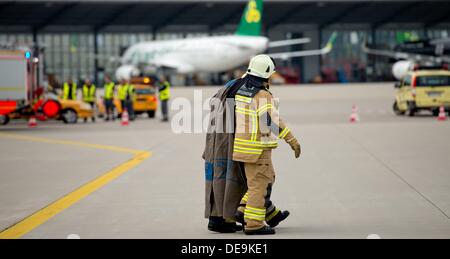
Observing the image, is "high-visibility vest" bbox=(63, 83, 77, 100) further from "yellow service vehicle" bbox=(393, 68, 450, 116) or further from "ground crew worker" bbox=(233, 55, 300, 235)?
"ground crew worker" bbox=(233, 55, 300, 235)

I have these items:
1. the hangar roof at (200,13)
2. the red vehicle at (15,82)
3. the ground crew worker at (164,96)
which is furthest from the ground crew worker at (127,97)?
the hangar roof at (200,13)

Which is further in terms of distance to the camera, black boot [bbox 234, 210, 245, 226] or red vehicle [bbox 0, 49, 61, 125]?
red vehicle [bbox 0, 49, 61, 125]

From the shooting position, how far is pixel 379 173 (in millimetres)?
A: 15883

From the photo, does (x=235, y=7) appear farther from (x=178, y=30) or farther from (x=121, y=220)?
(x=121, y=220)

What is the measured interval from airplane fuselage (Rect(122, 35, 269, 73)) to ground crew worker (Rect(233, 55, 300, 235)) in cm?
5957

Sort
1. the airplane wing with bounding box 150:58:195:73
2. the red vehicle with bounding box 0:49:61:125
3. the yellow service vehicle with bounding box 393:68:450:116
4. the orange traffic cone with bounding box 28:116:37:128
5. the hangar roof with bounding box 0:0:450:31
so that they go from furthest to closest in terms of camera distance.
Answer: the hangar roof with bounding box 0:0:450:31
the airplane wing with bounding box 150:58:195:73
the yellow service vehicle with bounding box 393:68:450:116
the orange traffic cone with bounding box 28:116:37:128
the red vehicle with bounding box 0:49:61:125

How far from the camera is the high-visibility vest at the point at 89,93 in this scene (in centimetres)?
3741

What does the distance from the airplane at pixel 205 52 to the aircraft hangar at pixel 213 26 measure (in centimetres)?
356

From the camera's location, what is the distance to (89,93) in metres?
37.6

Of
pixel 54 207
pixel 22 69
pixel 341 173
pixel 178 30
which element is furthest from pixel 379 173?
pixel 178 30

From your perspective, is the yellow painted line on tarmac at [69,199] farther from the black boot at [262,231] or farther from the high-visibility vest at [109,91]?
the high-visibility vest at [109,91]

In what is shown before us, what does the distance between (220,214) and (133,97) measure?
92.9 feet

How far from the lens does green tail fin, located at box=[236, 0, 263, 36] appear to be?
6800 centimetres

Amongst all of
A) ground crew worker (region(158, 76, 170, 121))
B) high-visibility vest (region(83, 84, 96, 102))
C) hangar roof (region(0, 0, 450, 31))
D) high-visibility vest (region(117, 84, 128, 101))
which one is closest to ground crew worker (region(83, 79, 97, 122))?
high-visibility vest (region(83, 84, 96, 102))
